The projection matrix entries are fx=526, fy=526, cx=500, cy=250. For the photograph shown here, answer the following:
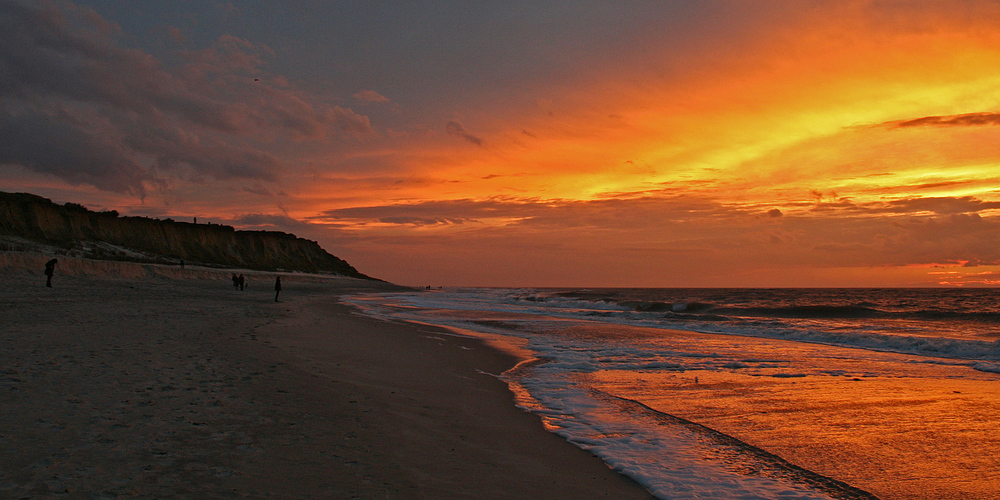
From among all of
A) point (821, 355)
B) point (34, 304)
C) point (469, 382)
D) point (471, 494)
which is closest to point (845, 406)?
point (469, 382)

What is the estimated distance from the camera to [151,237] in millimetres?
70250

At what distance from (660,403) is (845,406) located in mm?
2922

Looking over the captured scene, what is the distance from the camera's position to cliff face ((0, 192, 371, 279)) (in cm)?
5106

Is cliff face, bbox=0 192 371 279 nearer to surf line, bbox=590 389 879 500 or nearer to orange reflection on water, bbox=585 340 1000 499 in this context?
orange reflection on water, bbox=585 340 1000 499

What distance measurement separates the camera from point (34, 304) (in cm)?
1593

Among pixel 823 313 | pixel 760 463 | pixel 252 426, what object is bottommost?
pixel 760 463

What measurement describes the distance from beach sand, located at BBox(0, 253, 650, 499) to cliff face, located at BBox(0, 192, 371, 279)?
47.3m

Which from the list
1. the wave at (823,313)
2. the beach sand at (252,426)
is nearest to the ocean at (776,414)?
the beach sand at (252,426)

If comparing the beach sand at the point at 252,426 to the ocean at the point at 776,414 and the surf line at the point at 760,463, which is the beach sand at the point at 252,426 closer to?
the ocean at the point at 776,414

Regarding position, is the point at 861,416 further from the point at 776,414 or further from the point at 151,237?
the point at 151,237

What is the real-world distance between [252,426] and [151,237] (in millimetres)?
78358

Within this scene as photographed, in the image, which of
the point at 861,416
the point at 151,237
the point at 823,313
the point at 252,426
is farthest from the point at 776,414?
the point at 151,237

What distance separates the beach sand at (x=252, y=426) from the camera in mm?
4125

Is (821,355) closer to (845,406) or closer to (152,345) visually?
(845,406)
